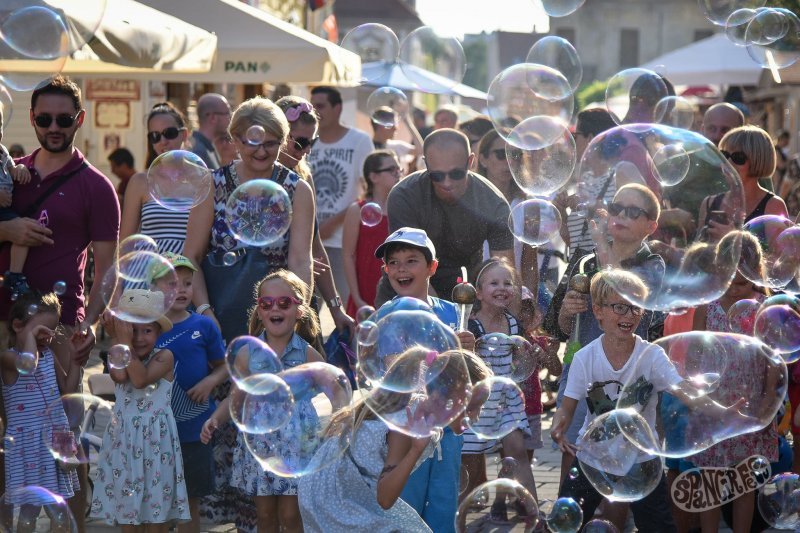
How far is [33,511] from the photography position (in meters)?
4.79

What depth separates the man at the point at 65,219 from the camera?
522 cm

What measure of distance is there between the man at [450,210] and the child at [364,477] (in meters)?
1.71

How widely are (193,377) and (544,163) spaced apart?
7.77ft

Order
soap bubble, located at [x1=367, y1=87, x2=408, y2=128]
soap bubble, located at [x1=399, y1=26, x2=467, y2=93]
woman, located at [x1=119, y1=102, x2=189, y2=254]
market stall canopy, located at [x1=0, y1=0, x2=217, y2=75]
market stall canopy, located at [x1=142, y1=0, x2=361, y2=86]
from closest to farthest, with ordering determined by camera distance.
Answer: woman, located at [x1=119, y1=102, x2=189, y2=254] → market stall canopy, located at [x1=0, y1=0, x2=217, y2=75] → soap bubble, located at [x1=399, y1=26, x2=467, y2=93] → soap bubble, located at [x1=367, y1=87, x2=408, y2=128] → market stall canopy, located at [x1=142, y1=0, x2=361, y2=86]

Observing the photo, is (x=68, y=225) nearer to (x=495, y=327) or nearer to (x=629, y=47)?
→ (x=495, y=327)

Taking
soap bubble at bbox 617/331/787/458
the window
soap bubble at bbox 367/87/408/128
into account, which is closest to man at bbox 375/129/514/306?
soap bubble at bbox 617/331/787/458

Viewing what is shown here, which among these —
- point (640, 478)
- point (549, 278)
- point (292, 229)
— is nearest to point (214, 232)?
point (292, 229)

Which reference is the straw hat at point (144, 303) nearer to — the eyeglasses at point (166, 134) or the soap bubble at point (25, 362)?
the soap bubble at point (25, 362)

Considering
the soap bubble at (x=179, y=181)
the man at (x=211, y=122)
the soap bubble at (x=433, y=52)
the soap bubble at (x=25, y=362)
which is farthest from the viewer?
the soap bubble at (x=433, y=52)

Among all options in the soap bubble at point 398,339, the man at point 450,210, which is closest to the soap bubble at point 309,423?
the soap bubble at point 398,339

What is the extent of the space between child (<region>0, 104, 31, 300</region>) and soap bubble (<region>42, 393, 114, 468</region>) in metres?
0.48

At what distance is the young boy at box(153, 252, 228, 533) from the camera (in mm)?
5223

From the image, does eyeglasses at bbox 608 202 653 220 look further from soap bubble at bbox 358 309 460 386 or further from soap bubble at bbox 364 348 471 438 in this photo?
soap bubble at bbox 364 348 471 438

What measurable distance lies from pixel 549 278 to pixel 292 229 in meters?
3.06
